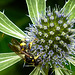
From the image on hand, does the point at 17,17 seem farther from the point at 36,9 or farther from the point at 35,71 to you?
A: the point at 35,71

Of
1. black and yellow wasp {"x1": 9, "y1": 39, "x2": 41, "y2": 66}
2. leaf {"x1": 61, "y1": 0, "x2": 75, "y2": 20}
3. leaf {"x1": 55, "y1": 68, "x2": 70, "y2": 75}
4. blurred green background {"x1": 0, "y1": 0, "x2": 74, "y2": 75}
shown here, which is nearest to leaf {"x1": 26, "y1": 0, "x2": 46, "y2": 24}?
blurred green background {"x1": 0, "y1": 0, "x2": 74, "y2": 75}

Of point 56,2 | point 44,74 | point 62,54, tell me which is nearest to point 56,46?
point 62,54

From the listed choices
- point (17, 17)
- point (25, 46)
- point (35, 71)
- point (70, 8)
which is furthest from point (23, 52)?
point (70, 8)

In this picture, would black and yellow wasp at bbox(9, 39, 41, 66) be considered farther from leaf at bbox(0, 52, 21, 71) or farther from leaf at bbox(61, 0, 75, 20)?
leaf at bbox(61, 0, 75, 20)

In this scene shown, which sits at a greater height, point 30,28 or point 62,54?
point 30,28

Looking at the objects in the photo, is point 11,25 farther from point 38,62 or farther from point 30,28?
point 38,62
